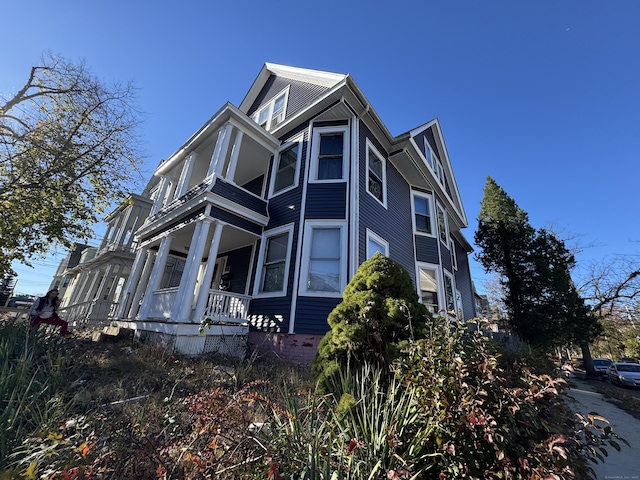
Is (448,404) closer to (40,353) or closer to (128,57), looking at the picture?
(40,353)

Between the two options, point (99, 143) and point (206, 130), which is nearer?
point (206, 130)

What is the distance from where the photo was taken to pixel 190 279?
7.35 metres

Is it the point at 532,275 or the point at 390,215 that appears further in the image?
the point at 532,275

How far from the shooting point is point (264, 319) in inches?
300

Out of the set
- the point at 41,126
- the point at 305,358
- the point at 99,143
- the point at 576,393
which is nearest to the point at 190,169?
the point at 99,143

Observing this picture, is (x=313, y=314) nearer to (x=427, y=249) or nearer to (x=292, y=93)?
(x=427, y=249)

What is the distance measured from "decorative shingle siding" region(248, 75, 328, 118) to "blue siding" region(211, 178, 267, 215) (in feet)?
12.6

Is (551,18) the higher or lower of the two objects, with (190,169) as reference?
higher

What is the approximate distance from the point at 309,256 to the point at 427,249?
5.97 m

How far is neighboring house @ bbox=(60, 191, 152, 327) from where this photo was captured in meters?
13.5

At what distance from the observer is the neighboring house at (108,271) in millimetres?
13500

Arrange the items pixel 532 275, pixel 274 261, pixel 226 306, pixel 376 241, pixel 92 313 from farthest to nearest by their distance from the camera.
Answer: pixel 532 275 < pixel 92 313 < pixel 376 241 < pixel 274 261 < pixel 226 306

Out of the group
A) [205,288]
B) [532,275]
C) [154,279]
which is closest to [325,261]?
[205,288]

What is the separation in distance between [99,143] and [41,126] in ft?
5.43
